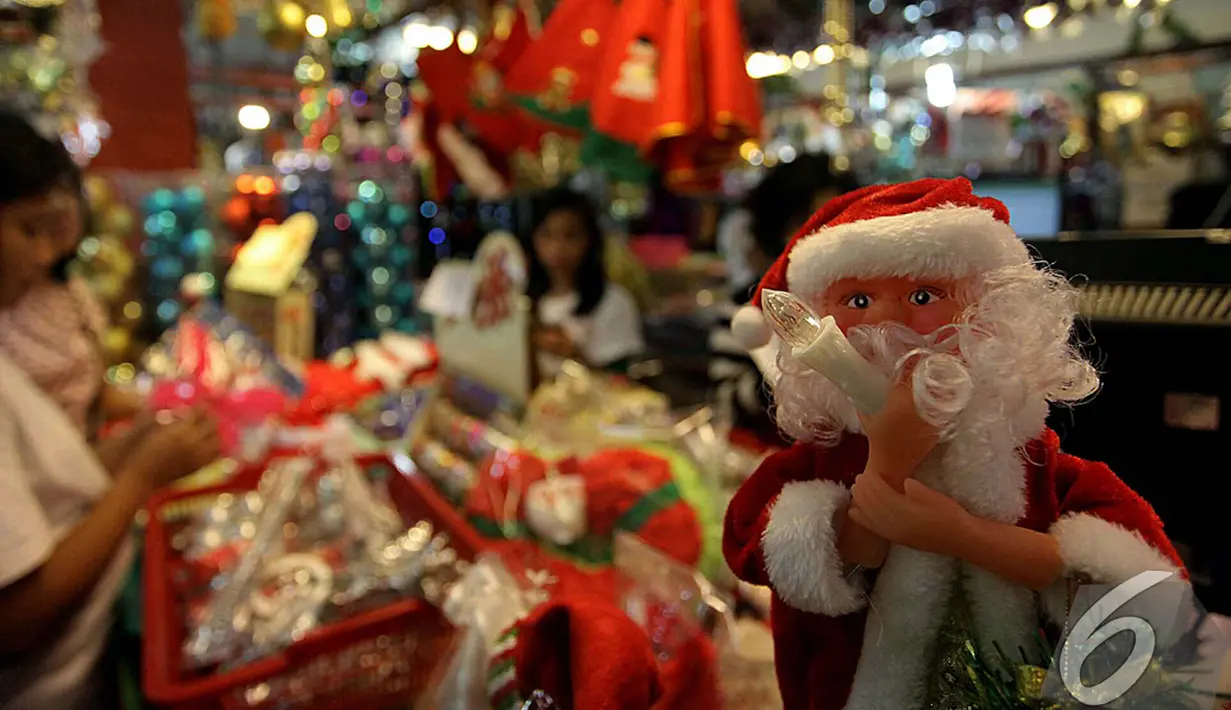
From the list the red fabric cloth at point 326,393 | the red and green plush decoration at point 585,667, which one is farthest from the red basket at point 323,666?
the red fabric cloth at point 326,393

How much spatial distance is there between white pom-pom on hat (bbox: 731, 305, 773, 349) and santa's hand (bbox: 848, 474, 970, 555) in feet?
0.46

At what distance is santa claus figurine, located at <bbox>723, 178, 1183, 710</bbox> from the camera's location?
0.42m

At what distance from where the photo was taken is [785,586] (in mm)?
470

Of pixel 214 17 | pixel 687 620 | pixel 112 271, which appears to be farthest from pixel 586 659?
pixel 112 271

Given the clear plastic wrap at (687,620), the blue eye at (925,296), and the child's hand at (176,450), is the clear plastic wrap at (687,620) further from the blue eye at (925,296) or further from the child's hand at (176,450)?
the child's hand at (176,450)

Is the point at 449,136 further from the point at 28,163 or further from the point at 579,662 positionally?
the point at 579,662

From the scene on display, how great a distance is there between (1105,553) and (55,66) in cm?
251

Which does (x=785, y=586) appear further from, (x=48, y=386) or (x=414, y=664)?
(x=48, y=386)

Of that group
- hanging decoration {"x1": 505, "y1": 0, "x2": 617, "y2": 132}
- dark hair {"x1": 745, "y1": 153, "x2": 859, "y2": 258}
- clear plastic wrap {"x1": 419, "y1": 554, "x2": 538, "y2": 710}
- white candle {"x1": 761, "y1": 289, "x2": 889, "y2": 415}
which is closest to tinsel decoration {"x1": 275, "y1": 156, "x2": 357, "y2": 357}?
hanging decoration {"x1": 505, "y1": 0, "x2": 617, "y2": 132}

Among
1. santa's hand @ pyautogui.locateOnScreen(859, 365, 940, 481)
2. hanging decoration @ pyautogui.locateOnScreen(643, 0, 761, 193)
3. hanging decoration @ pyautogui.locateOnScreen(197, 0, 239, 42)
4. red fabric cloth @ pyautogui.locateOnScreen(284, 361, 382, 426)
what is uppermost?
hanging decoration @ pyautogui.locateOnScreen(197, 0, 239, 42)

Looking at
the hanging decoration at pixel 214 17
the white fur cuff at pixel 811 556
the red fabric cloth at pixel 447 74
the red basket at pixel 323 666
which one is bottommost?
the red basket at pixel 323 666

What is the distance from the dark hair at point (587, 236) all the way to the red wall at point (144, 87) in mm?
836

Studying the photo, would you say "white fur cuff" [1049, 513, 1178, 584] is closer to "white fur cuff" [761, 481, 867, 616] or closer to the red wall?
"white fur cuff" [761, 481, 867, 616]

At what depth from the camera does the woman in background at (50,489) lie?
873 millimetres
